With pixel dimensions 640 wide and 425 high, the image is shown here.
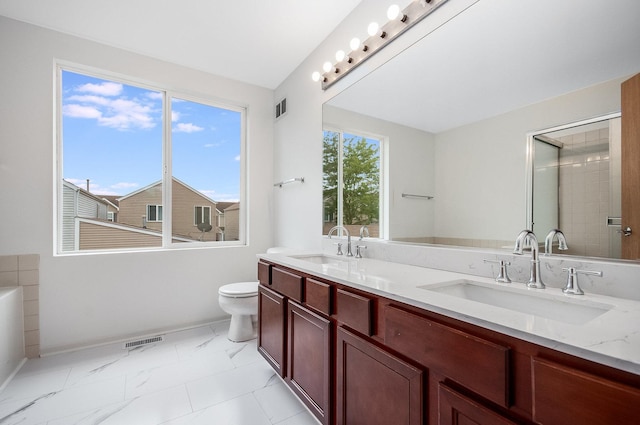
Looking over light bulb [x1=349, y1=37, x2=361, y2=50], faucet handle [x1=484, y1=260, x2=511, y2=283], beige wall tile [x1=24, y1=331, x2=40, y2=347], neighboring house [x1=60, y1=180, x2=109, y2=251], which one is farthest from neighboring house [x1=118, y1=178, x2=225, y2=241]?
faucet handle [x1=484, y1=260, x2=511, y2=283]

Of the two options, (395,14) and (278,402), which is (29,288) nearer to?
(278,402)

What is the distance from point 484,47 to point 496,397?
138 centimetres

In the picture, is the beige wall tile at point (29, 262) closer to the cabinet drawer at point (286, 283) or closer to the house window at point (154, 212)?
the house window at point (154, 212)

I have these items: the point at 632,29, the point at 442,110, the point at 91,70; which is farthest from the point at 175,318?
the point at 632,29

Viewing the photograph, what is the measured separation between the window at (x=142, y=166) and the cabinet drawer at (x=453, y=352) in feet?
8.05

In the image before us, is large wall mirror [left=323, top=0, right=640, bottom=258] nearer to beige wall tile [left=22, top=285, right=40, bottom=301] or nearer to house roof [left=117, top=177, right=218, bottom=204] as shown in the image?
house roof [left=117, top=177, right=218, bottom=204]

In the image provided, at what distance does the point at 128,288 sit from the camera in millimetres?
2484

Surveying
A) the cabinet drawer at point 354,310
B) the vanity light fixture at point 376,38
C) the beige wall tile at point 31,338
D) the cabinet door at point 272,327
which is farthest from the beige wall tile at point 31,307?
the vanity light fixture at point 376,38

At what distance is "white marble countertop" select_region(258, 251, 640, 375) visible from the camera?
58 cm

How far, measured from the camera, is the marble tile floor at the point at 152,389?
1.54m

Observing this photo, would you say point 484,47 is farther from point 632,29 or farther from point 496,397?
point 496,397

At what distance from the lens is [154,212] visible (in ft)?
8.96

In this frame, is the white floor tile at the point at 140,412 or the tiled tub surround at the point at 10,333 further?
the tiled tub surround at the point at 10,333

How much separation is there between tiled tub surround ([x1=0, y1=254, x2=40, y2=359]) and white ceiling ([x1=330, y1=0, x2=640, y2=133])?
277 centimetres
